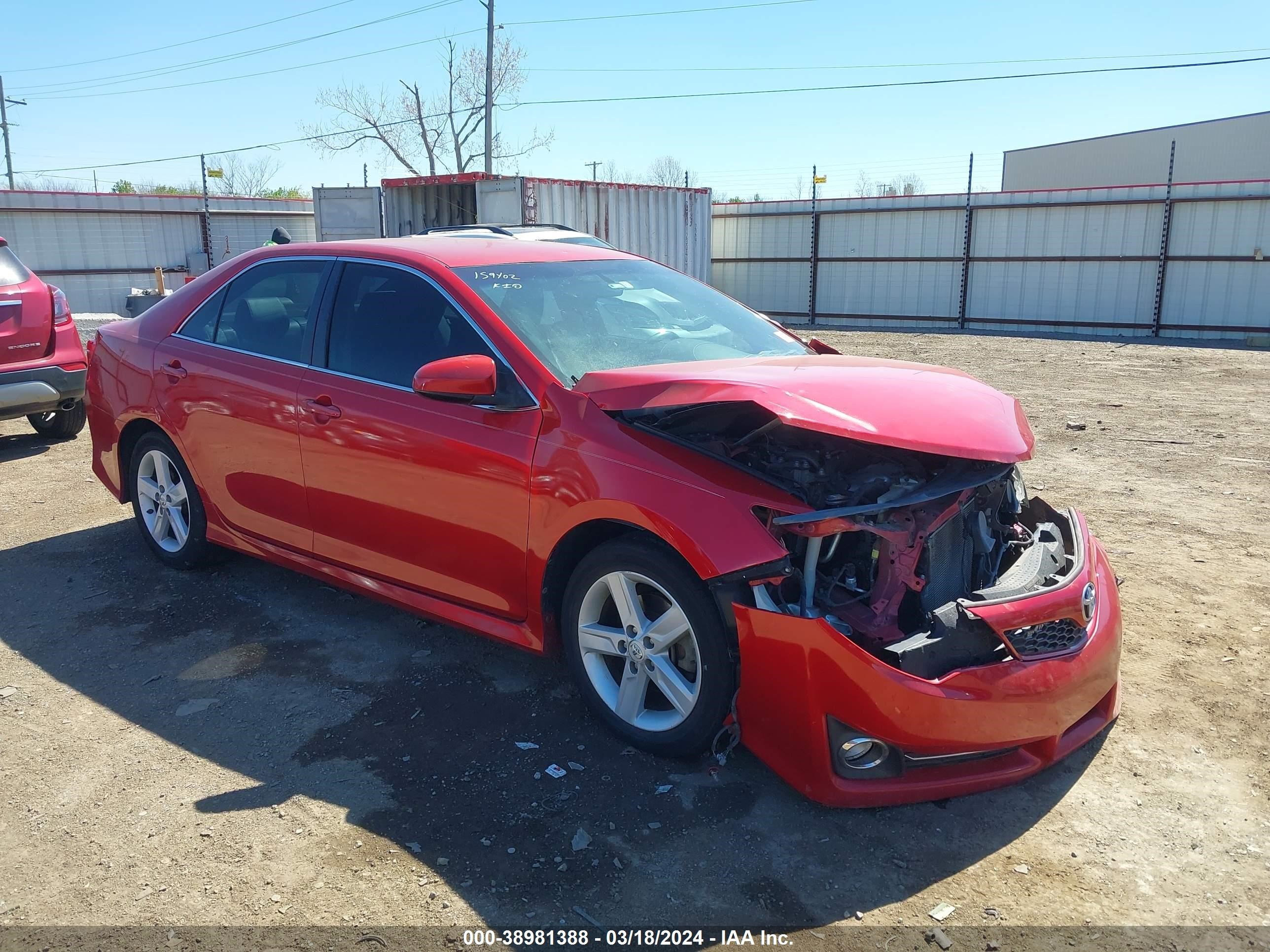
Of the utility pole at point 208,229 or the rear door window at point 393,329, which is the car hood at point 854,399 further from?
the utility pole at point 208,229

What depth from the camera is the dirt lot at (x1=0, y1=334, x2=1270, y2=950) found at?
2.69 m

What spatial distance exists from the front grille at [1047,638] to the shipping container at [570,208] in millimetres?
12573

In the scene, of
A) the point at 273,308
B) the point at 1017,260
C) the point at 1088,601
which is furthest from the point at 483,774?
the point at 1017,260

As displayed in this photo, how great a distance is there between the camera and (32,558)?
5.58 m

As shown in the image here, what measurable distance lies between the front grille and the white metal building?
31.8 meters

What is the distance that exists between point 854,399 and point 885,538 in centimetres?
47

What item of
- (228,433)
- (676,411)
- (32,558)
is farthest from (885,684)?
(32,558)

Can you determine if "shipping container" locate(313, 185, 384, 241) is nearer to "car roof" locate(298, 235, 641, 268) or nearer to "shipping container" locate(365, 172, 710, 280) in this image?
"shipping container" locate(365, 172, 710, 280)

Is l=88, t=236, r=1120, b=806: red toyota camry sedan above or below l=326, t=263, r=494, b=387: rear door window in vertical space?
below

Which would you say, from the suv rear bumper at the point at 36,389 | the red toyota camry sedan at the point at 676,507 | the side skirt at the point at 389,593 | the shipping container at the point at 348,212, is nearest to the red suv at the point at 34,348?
the suv rear bumper at the point at 36,389

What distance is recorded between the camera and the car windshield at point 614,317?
3.78 meters

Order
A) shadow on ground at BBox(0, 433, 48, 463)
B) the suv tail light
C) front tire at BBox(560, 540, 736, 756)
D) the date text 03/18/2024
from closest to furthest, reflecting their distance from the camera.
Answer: the date text 03/18/2024 < front tire at BBox(560, 540, 736, 756) < the suv tail light < shadow on ground at BBox(0, 433, 48, 463)

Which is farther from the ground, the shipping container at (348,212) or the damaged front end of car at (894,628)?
the shipping container at (348,212)

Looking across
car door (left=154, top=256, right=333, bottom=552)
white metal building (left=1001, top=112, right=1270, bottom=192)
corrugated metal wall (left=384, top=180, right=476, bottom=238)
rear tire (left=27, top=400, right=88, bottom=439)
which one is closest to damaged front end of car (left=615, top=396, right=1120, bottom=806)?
car door (left=154, top=256, right=333, bottom=552)
